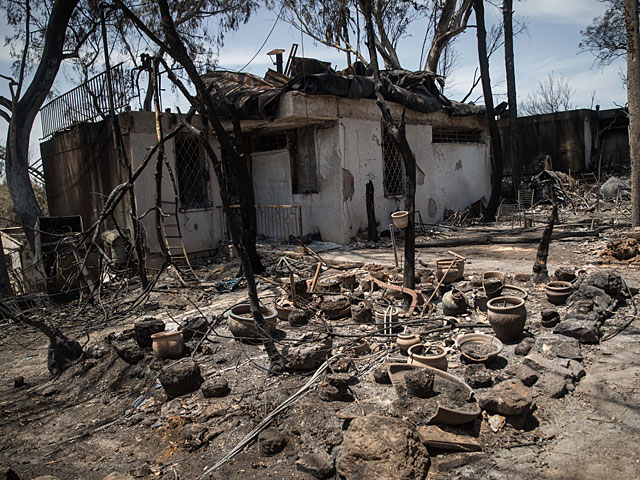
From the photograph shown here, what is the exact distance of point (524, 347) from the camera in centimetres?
425

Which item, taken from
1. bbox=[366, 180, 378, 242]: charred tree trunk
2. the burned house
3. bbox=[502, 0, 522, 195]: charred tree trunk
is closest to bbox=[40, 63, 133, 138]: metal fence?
the burned house

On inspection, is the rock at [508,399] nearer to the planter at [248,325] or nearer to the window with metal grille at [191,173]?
the planter at [248,325]

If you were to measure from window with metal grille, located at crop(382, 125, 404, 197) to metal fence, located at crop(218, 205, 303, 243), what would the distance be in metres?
2.39

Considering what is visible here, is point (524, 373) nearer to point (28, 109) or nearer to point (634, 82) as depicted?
point (634, 82)

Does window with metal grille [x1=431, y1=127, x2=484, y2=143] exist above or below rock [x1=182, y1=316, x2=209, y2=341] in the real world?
above

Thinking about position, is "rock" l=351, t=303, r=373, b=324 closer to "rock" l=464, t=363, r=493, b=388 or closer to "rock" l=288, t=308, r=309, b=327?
"rock" l=288, t=308, r=309, b=327

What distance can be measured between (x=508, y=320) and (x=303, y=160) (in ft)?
24.1

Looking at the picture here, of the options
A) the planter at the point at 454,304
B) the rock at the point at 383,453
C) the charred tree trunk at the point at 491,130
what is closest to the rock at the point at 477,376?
the rock at the point at 383,453

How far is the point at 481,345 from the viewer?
4.34 meters

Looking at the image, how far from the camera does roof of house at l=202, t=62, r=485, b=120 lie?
9.47 meters

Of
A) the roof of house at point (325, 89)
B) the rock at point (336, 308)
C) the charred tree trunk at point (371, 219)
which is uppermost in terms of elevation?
the roof of house at point (325, 89)

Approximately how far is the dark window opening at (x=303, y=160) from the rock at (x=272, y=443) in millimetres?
7737

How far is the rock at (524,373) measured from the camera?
3.70 metres

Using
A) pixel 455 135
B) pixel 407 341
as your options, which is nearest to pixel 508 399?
pixel 407 341
